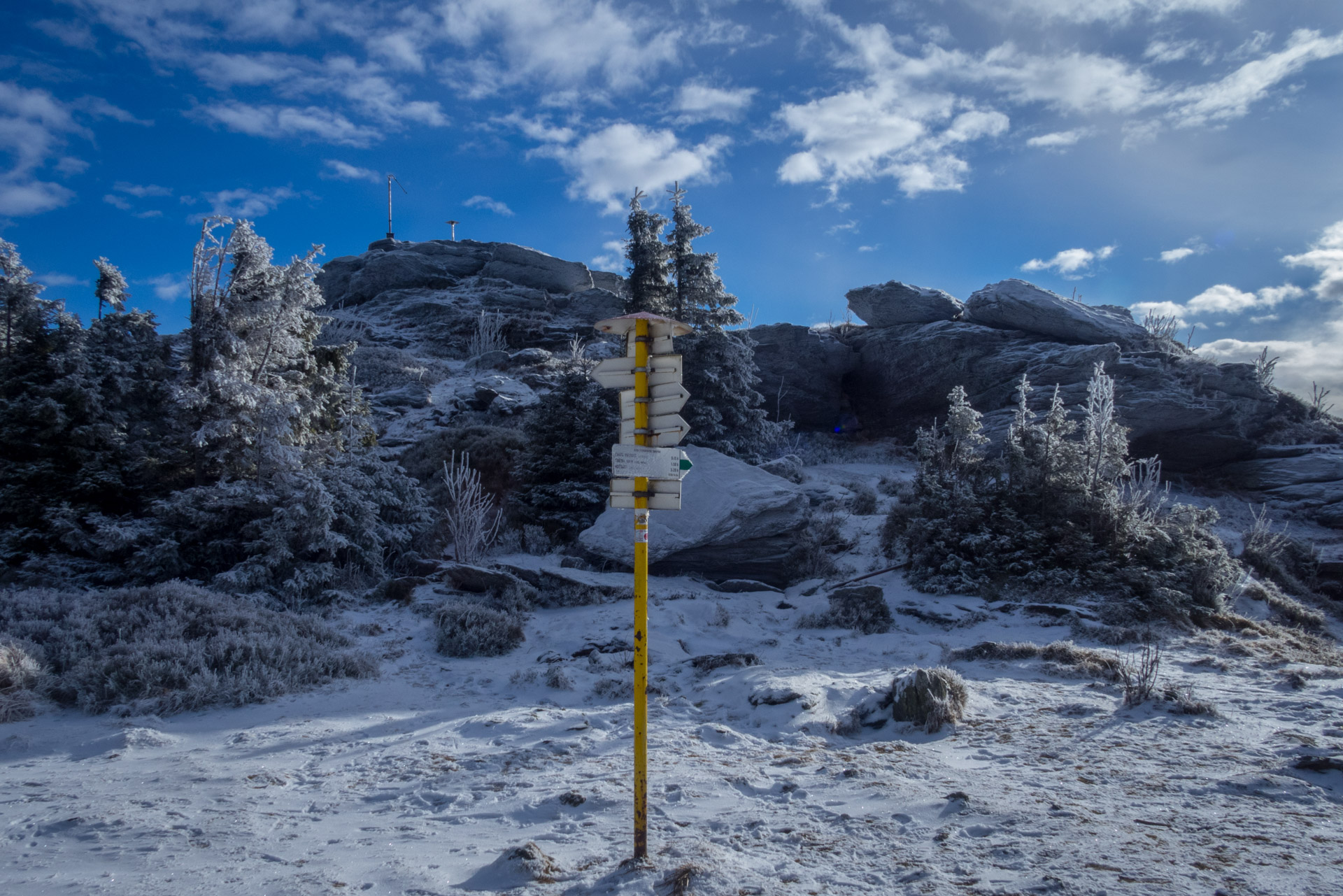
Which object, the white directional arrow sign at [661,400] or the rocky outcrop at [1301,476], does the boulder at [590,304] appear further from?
the white directional arrow sign at [661,400]

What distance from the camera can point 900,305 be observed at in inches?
1000

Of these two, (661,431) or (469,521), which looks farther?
(469,521)

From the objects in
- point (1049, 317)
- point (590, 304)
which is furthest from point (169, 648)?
point (590, 304)

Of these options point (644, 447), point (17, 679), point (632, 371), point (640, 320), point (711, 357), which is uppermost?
point (711, 357)

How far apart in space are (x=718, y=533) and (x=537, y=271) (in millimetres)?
33944

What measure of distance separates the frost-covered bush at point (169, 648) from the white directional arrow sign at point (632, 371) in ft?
16.3

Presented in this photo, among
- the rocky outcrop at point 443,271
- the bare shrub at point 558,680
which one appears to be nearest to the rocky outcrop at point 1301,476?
the bare shrub at point 558,680

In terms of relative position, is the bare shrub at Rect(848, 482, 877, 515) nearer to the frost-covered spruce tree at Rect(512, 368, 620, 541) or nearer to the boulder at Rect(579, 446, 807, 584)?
the boulder at Rect(579, 446, 807, 584)

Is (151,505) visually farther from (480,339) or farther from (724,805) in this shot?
(480,339)

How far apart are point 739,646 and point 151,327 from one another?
12809 millimetres

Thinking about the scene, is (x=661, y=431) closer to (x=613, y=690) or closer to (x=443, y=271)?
(x=613, y=690)

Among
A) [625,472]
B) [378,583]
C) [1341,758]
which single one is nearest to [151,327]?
[378,583]

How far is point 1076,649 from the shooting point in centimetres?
752

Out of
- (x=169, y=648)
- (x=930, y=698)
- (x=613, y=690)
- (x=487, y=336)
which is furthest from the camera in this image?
(x=487, y=336)
